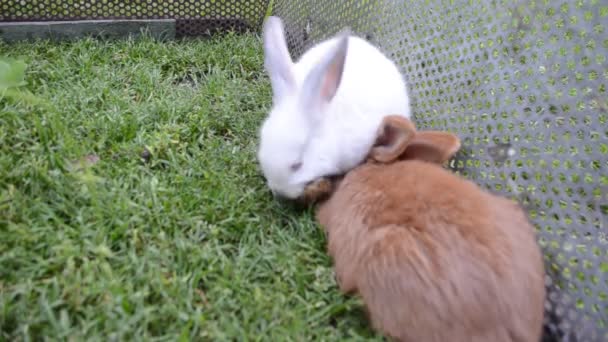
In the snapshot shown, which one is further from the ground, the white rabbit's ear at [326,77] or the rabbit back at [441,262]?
the white rabbit's ear at [326,77]

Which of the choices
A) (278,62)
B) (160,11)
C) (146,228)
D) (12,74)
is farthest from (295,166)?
(160,11)

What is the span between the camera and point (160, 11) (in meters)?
3.26

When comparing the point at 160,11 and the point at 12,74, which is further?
the point at 160,11

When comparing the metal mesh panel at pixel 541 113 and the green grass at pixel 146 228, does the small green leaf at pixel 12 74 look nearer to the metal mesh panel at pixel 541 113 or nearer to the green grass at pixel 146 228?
the green grass at pixel 146 228

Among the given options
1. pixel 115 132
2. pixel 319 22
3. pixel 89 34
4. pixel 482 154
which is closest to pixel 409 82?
pixel 482 154

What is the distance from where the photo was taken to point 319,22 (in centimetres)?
311

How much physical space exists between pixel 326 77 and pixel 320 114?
15 cm

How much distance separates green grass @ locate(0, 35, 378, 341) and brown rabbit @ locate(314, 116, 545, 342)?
13 cm

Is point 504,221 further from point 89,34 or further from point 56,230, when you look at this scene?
point 89,34

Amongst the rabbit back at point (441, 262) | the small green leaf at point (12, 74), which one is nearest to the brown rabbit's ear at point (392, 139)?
the rabbit back at point (441, 262)

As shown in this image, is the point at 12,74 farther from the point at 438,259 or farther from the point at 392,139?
the point at 438,259

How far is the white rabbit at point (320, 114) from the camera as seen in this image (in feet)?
6.59

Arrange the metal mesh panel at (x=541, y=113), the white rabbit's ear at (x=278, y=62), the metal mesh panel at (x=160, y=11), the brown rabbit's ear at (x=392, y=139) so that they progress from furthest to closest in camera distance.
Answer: the metal mesh panel at (x=160, y=11), the white rabbit's ear at (x=278, y=62), the brown rabbit's ear at (x=392, y=139), the metal mesh panel at (x=541, y=113)

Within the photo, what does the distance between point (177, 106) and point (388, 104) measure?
102 centimetres
